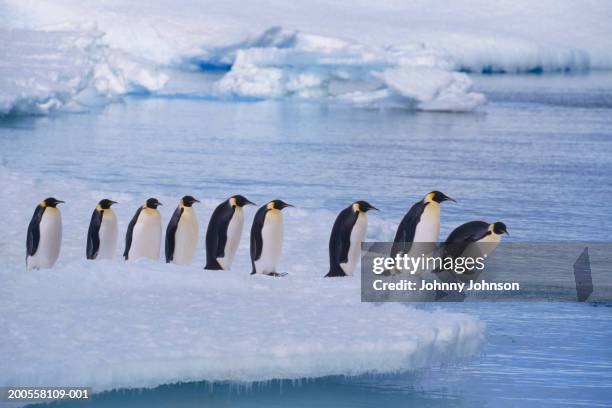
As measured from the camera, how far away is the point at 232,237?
648 centimetres

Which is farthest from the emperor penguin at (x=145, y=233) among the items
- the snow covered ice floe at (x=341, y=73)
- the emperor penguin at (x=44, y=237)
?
the snow covered ice floe at (x=341, y=73)

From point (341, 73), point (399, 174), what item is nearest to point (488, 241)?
point (399, 174)

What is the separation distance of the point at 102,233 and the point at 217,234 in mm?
731

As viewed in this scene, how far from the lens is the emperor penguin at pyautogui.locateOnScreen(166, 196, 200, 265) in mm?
6582

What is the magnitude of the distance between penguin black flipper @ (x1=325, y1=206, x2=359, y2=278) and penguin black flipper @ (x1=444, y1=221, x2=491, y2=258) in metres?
0.61

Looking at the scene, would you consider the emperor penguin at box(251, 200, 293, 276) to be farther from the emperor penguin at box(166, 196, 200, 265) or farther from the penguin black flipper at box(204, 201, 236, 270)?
the emperor penguin at box(166, 196, 200, 265)

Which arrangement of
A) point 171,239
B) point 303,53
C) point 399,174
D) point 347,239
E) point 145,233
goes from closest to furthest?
point 347,239 → point 145,233 → point 171,239 → point 399,174 → point 303,53

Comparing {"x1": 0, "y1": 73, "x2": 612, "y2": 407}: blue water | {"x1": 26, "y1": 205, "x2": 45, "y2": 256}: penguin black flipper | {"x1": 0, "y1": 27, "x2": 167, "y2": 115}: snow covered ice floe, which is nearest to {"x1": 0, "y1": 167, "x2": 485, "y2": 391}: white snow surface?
{"x1": 0, "y1": 73, "x2": 612, "y2": 407}: blue water

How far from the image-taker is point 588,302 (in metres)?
6.54

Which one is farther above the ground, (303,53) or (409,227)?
(303,53)

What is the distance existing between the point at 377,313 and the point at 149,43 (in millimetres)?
31474

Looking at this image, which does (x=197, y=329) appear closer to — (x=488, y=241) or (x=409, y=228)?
(x=409, y=228)

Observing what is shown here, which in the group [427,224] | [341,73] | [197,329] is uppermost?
[341,73]

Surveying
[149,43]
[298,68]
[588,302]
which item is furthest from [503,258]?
[149,43]
